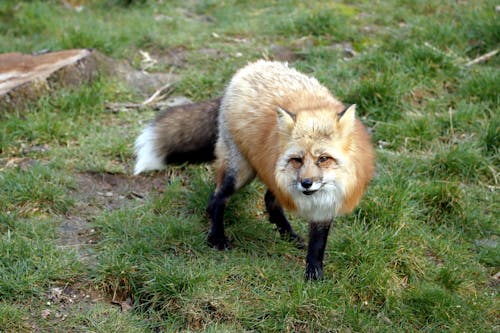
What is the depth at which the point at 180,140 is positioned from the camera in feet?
18.6

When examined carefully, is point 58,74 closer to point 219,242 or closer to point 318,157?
point 219,242

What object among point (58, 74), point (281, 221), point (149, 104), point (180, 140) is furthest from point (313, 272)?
point (58, 74)

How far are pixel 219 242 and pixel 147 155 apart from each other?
109 centimetres

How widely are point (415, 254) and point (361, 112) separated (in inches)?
93.4

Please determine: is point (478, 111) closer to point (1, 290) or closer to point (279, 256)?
point (279, 256)

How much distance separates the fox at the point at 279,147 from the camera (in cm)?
440

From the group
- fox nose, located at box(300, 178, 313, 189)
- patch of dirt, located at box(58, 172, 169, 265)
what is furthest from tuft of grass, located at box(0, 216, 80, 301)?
fox nose, located at box(300, 178, 313, 189)

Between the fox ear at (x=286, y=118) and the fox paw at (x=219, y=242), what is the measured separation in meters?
1.23

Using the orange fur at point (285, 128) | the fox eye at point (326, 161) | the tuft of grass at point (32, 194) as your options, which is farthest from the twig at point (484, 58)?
the tuft of grass at point (32, 194)

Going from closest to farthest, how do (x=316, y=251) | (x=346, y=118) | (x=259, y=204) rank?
(x=346, y=118)
(x=316, y=251)
(x=259, y=204)

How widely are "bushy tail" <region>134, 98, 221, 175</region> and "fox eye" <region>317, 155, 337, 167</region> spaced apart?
1.54 m

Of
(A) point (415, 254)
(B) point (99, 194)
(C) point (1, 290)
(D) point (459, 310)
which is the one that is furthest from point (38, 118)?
(D) point (459, 310)

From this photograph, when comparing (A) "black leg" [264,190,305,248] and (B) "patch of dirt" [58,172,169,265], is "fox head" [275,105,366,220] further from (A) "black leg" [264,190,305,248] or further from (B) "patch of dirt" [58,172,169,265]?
(B) "patch of dirt" [58,172,169,265]

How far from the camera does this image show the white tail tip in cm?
570
